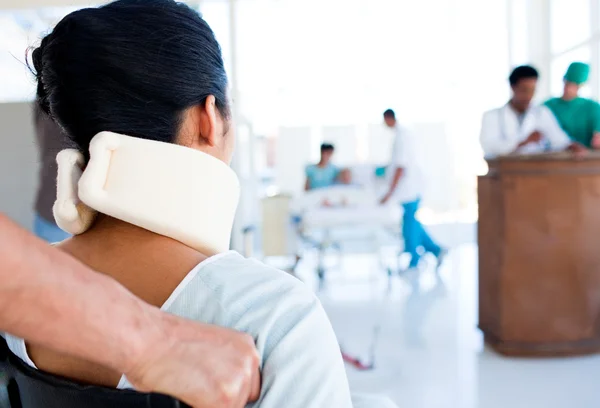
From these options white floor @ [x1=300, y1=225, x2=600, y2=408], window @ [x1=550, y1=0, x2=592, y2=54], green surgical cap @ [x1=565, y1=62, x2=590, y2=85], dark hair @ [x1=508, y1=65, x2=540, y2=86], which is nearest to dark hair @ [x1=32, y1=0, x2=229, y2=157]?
white floor @ [x1=300, y1=225, x2=600, y2=408]

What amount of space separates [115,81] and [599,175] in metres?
2.75

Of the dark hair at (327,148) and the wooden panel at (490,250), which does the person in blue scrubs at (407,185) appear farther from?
the wooden panel at (490,250)

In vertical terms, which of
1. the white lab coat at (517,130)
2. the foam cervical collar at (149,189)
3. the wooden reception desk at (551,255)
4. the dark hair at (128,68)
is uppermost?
the white lab coat at (517,130)

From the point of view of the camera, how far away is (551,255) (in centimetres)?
293

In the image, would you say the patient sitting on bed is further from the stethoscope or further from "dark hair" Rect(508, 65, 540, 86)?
"dark hair" Rect(508, 65, 540, 86)

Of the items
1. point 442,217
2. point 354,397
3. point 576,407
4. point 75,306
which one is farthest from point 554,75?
point 75,306

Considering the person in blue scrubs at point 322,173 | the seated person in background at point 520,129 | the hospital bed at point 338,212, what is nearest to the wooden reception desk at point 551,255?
the seated person in background at point 520,129

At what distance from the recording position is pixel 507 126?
3.58 m

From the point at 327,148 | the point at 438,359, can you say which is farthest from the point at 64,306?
the point at 327,148

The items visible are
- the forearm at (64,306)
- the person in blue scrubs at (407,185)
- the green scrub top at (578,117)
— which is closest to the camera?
the forearm at (64,306)

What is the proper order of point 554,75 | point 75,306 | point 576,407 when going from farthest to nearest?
1. point 554,75
2. point 576,407
3. point 75,306

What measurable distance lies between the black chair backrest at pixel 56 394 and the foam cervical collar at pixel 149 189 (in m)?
0.19

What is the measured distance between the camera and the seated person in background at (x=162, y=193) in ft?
2.22

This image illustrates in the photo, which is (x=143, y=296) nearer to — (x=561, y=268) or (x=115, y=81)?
(x=115, y=81)
